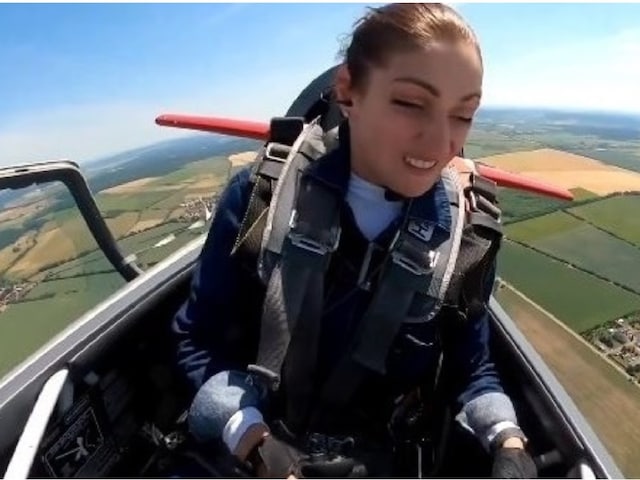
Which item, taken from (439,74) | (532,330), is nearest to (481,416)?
(439,74)

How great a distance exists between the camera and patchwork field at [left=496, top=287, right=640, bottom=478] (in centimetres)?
1142

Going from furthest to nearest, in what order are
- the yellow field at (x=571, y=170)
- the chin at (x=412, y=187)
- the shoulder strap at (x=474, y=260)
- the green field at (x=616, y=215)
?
the yellow field at (x=571, y=170), the green field at (x=616, y=215), the shoulder strap at (x=474, y=260), the chin at (x=412, y=187)

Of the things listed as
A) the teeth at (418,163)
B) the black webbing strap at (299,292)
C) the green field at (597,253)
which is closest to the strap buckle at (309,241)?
the black webbing strap at (299,292)

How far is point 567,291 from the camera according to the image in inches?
563

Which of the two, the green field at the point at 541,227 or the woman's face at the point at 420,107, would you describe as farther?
the green field at the point at 541,227

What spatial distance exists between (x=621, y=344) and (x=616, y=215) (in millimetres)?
5800

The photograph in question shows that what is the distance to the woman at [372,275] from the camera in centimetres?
110

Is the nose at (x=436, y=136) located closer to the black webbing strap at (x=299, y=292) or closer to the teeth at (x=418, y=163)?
the teeth at (x=418, y=163)

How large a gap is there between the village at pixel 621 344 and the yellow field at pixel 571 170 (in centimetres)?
519

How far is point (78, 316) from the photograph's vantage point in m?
1.52

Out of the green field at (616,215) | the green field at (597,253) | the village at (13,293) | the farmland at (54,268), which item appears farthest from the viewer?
the green field at (616,215)

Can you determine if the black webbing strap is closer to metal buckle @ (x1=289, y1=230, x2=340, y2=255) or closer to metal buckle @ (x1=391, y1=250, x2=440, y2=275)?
metal buckle @ (x1=289, y1=230, x2=340, y2=255)

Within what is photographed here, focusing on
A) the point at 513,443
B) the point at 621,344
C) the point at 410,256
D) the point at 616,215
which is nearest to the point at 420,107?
the point at 410,256

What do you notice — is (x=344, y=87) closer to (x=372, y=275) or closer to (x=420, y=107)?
(x=420, y=107)
